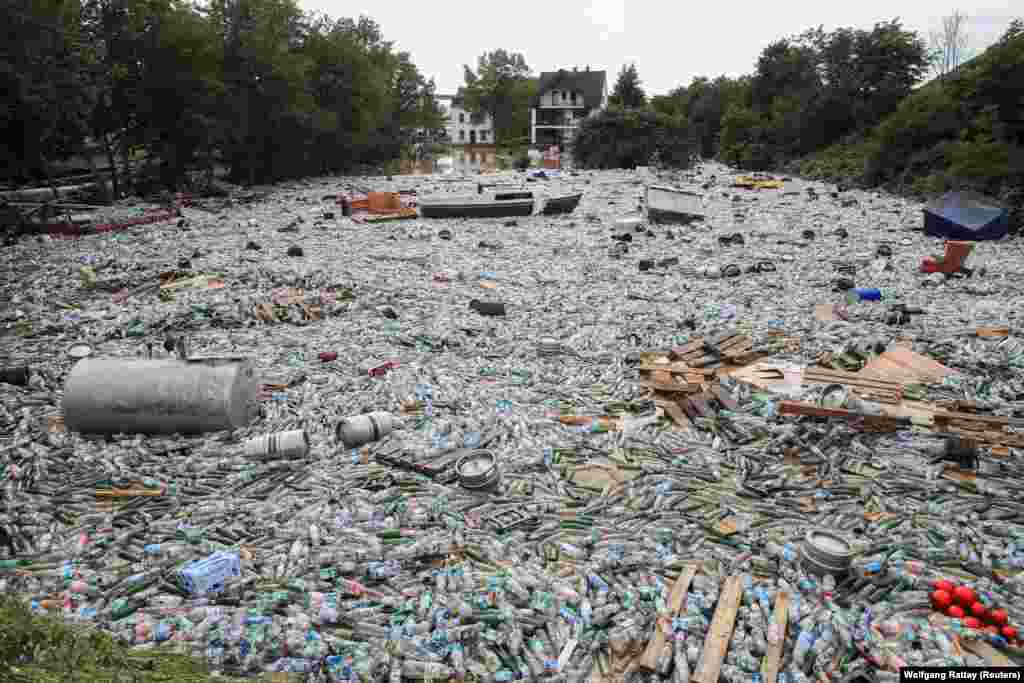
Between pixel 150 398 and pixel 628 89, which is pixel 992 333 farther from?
pixel 628 89

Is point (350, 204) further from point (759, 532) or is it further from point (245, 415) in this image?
point (759, 532)

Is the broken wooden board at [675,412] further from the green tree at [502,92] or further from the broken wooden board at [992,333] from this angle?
the green tree at [502,92]

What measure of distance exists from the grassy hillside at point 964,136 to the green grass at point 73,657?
3018 centimetres

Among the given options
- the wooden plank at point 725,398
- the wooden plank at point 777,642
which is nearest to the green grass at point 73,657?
the wooden plank at point 777,642

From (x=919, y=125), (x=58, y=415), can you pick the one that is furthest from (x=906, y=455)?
(x=919, y=125)

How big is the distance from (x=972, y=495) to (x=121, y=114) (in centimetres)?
3634

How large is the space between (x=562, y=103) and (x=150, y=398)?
7944 centimetres

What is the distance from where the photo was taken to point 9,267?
55.4ft

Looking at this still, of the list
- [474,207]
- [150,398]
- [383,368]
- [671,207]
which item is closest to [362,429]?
[383,368]

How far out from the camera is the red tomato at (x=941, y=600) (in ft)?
15.9

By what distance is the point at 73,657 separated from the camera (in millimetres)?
4059

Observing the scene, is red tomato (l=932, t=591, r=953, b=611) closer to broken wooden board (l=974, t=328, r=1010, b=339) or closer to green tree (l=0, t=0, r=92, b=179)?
broken wooden board (l=974, t=328, r=1010, b=339)

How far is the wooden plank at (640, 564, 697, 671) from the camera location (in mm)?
4406

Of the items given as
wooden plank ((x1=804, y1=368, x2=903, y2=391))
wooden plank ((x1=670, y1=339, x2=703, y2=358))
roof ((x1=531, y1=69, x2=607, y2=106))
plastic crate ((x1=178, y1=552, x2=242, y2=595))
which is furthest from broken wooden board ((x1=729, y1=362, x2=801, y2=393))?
roof ((x1=531, y1=69, x2=607, y2=106))
